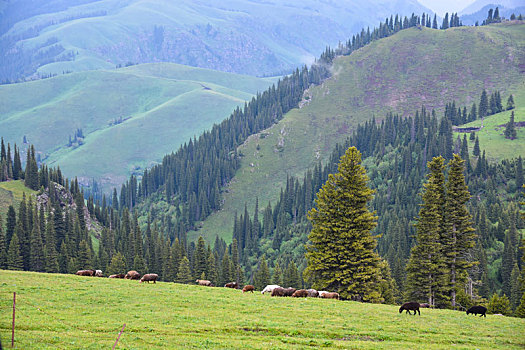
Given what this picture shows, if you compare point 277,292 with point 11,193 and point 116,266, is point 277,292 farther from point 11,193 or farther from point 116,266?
point 11,193

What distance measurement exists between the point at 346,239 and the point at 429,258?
601 inches

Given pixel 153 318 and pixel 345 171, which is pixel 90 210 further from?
pixel 153 318

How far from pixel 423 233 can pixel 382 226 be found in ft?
392

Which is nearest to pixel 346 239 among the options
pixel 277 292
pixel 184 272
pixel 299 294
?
pixel 299 294

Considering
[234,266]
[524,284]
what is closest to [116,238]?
[234,266]

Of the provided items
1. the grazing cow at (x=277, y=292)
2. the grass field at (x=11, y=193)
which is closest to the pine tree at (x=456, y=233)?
the grazing cow at (x=277, y=292)

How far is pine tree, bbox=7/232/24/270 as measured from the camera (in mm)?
108938

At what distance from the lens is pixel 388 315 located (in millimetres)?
40562

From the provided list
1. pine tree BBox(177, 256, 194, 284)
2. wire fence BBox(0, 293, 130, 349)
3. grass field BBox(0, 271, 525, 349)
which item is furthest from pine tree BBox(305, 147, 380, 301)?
pine tree BBox(177, 256, 194, 284)

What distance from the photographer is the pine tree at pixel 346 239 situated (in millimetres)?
61219

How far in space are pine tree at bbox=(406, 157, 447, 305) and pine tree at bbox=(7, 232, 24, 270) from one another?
88.6m

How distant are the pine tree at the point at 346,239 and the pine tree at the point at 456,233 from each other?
46.9ft

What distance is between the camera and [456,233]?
228 feet

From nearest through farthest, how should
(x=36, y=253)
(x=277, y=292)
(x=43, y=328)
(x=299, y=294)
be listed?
(x=43, y=328) < (x=277, y=292) < (x=299, y=294) < (x=36, y=253)
